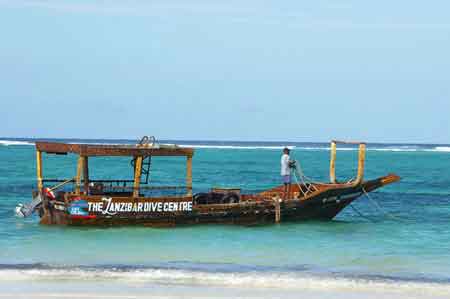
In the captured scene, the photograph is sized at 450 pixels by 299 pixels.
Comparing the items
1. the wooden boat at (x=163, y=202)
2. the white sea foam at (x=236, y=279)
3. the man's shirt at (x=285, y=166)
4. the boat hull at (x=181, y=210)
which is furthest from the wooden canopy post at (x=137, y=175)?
the white sea foam at (x=236, y=279)

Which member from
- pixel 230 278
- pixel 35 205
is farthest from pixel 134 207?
pixel 230 278

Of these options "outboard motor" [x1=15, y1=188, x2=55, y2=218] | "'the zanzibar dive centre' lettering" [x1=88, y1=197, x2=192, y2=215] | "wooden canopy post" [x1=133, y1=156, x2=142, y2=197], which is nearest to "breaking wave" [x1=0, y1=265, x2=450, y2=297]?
"'the zanzibar dive centre' lettering" [x1=88, y1=197, x2=192, y2=215]

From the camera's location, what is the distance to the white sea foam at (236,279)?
15.1 m

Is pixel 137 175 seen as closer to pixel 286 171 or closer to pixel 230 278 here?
pixel 286 171

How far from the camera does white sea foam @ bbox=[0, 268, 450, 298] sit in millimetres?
15086

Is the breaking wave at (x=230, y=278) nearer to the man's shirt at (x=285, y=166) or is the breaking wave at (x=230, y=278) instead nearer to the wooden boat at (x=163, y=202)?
the wooden boat at (x=163, y=202)

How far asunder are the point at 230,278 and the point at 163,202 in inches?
267

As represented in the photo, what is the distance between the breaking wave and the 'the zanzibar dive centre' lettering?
5.12 meters

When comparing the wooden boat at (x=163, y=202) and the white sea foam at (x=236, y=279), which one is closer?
the white sea foam at (x=236, y=279)

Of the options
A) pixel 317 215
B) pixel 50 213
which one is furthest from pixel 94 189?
pixel 317 215

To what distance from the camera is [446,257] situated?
19125 millimetres

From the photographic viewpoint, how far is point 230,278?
15.7m

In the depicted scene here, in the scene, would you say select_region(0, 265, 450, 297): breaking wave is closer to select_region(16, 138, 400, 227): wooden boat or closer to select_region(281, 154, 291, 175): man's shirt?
select_region(16, 138, 400, 227): wooden boat

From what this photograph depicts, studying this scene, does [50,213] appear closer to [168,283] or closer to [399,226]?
[168,283]
